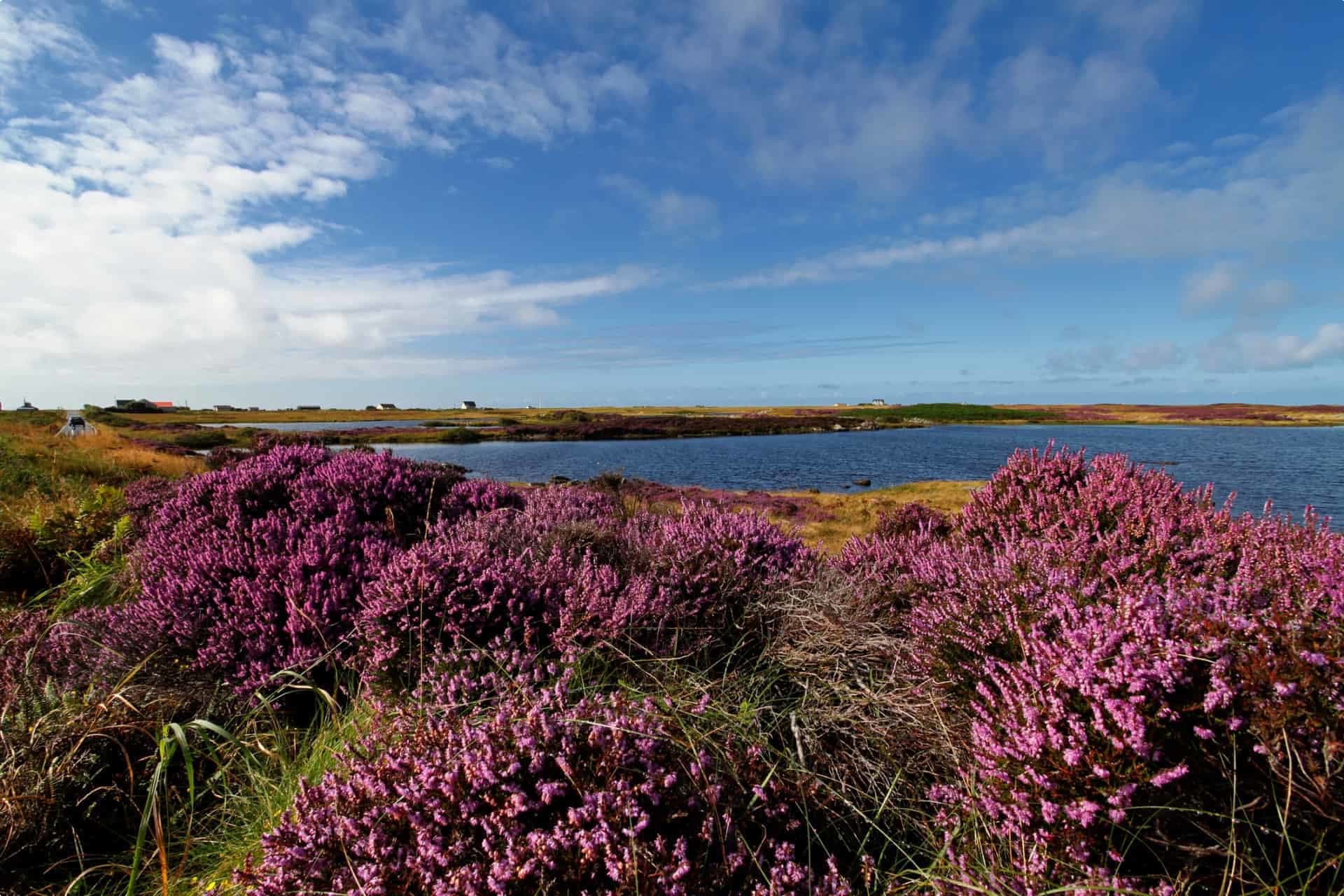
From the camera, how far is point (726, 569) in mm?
4246

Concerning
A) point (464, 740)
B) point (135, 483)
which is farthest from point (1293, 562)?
point (135, 483)

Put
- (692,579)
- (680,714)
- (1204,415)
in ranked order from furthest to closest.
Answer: (1204,415), (692,579), (680,714)

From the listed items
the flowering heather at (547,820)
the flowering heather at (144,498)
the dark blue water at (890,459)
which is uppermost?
the flowering heather at (144,498)

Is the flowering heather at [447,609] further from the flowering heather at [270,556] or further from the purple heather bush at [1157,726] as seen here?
the purple heather bush at [1157,726]

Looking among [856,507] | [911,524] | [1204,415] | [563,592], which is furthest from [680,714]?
[1204,415]

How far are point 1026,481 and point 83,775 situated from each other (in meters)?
7.54

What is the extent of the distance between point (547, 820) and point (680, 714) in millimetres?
674

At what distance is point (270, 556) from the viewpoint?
4227mm

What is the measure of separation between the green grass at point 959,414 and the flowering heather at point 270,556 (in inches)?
4787

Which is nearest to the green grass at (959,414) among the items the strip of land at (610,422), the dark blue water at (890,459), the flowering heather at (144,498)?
the strip of land at (610,422)

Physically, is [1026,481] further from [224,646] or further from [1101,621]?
[224,646]

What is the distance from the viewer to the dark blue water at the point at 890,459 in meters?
34.2

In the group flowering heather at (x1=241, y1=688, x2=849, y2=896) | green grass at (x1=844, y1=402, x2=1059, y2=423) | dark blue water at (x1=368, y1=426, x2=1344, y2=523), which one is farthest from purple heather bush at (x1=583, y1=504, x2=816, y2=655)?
green grass at (x1=844, y1=402, x2=1059, y2=423)

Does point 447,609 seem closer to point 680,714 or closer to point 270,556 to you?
point 680,714
